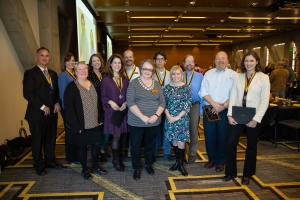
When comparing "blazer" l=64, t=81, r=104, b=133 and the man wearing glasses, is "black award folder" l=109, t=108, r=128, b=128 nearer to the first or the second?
"blazer" l=64, t=81, r=104, b=133

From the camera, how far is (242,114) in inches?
103

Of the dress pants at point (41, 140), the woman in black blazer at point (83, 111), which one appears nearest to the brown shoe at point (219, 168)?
the woman in black blazer at point (83, 111)

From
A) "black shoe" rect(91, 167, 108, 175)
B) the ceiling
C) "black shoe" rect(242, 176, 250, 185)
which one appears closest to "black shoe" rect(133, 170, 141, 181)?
"black shoe" rect(91, 167, 108, 175)

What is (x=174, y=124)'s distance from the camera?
9.74 ft

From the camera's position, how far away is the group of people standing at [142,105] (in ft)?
8.97

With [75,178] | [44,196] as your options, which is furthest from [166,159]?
[44,196]

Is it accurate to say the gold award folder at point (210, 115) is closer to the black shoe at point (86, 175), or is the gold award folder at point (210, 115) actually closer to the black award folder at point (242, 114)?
the black award folder at point (242, 114)

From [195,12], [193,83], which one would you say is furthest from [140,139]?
[195,12]

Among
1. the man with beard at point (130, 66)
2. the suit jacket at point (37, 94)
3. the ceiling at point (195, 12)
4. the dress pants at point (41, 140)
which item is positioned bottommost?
the dress pants at point (41, 140)

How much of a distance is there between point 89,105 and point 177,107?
3.52ft

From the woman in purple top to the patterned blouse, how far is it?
0.16 metres

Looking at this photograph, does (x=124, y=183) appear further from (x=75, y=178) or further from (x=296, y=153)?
(x=296, y=153)

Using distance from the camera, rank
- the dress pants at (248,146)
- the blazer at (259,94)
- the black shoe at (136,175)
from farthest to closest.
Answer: the black shoe at (136,175), the dress pants at (248,146), the blazer at (259,94)

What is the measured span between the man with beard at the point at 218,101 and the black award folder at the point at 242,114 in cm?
33
